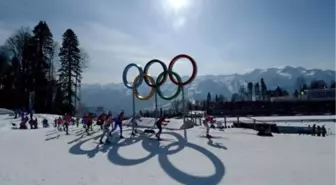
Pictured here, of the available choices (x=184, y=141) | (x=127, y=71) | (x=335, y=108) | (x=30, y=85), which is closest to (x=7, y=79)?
(x=30, y=85)

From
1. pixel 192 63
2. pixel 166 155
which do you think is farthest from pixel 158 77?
pixel 166 155

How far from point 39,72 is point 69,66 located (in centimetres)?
493

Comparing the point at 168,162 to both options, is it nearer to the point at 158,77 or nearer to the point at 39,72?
the point at 158,77

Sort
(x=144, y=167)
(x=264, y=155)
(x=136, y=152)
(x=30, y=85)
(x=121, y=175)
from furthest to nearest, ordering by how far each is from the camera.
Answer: (x=30, y=85), (x=136, y=152), (x=264, y=155), (x=144, y=167), (x=121, y=175)

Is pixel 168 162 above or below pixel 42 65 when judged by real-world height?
below

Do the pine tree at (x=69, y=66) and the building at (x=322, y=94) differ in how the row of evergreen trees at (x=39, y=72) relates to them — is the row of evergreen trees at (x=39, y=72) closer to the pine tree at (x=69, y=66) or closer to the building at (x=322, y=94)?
the pine tree at (x=69, y=66)

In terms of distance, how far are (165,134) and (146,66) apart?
20.2 feet

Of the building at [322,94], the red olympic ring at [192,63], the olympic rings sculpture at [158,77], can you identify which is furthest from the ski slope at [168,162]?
the building at [322,94]

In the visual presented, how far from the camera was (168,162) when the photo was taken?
43.8ft

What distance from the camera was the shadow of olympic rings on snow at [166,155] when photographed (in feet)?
36.5

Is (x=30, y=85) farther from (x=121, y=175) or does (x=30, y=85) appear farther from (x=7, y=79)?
(x=121, y=175)

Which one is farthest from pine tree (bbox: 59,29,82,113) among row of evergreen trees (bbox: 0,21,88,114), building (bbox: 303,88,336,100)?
building (bbox: 303,88,336,100)

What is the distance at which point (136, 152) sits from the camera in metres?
15.5

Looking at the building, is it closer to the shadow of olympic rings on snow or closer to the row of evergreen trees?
the row of evergreen trees
